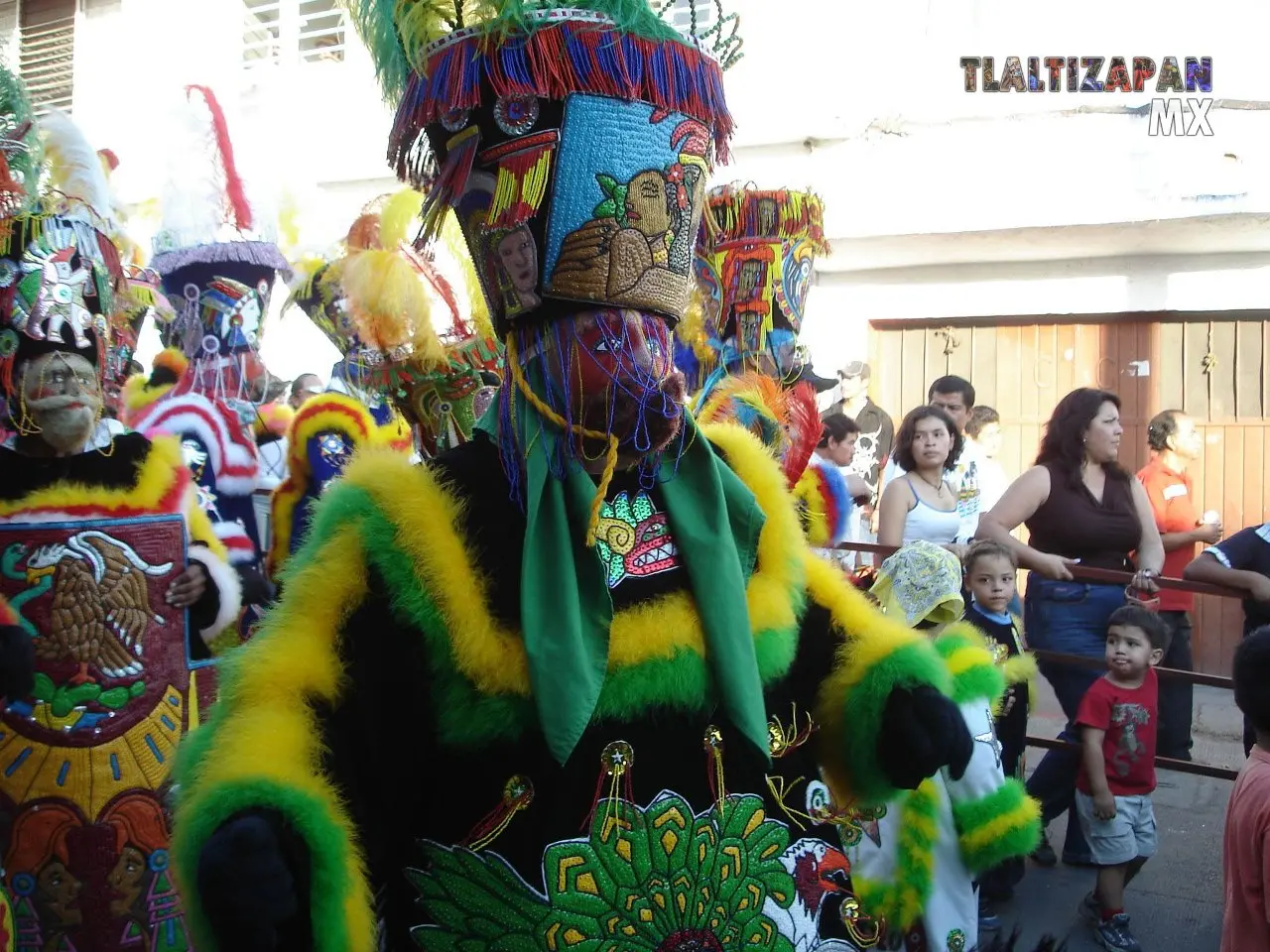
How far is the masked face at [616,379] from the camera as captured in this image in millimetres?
1996

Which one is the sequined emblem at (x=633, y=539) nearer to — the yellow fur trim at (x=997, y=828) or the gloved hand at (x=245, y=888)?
the gloved hand at (x=245, y=888)

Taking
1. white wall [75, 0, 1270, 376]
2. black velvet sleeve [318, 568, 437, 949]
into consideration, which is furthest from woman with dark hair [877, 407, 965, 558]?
white wall [75, 0, 1270, 376]

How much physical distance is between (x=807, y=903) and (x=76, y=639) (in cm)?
233

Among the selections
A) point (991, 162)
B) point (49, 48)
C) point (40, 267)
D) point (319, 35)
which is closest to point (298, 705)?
point (40, 267)

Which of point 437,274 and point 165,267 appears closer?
point 437,274

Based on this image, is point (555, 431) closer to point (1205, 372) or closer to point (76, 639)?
point (76, 639)

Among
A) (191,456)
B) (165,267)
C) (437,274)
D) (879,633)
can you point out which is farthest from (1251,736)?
(165,267)

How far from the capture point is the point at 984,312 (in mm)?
9977

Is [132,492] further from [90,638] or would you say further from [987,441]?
[987,441]

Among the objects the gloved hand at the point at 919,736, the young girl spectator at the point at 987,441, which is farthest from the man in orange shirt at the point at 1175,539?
the gloved hand at the point at 919,736

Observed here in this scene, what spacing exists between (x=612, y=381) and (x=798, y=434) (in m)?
2.06

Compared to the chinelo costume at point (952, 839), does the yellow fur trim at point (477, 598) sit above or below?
above

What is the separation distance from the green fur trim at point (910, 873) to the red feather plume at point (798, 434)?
1.14m

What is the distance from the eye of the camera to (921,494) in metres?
5.45
